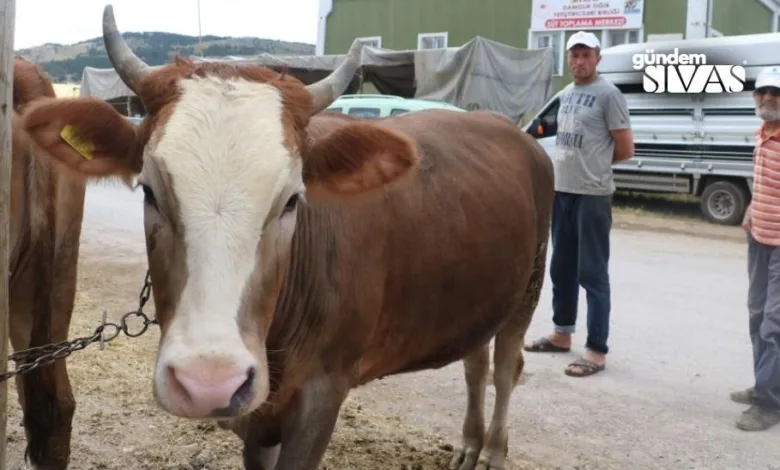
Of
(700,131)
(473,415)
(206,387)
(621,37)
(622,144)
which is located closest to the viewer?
(206,387)

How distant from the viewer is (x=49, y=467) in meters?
3.72

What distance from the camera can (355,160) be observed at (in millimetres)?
2721

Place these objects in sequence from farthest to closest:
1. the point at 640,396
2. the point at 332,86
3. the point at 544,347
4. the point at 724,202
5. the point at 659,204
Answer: the point at 659,204 → the point at 724,202 → the point at 544,347 → the point at 640,396 → the point at 332,86

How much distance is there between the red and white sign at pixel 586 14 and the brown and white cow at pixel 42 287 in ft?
64.9

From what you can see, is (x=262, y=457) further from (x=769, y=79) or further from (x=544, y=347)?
(x=769, y=79)

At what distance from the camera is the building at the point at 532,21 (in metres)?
21.0

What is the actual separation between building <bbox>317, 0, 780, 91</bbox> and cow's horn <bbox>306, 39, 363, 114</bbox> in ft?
64.4

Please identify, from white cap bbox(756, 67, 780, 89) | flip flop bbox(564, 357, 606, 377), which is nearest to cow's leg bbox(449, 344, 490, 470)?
flip flop bbox(564, 357, 606, 377)

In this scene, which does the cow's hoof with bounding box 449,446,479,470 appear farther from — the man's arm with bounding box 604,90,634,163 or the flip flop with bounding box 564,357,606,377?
the man's arm with bounding box 604,90,634,163

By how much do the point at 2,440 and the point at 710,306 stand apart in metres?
6.17

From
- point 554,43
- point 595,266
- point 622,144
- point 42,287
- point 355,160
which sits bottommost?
point 595,266

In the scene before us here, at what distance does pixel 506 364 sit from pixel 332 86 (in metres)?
2.24

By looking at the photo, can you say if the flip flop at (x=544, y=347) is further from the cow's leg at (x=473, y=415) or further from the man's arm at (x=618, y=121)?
the cow's leg at (x=473, y=415)

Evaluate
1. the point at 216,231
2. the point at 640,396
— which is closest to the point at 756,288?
the point at 640,396
